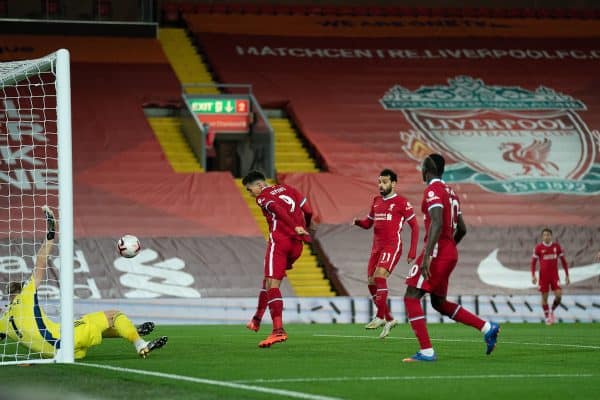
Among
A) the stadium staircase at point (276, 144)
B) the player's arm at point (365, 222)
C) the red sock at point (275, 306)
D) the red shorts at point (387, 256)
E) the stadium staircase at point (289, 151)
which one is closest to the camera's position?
the red sock at point (275, 306)

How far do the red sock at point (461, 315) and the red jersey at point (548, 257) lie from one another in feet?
38.7

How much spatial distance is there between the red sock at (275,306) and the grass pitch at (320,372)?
301 millimetres

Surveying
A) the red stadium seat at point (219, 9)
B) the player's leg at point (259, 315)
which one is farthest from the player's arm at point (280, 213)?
the red stadium seat at point (219, 9)

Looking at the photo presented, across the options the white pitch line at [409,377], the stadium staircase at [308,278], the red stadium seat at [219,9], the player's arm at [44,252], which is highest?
the red stadium seat at [219,9]

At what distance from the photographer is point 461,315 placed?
10.2m

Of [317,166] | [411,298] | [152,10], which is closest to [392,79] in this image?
[317,166]

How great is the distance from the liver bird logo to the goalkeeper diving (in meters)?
19.4

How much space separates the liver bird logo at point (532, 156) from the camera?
2855 cm

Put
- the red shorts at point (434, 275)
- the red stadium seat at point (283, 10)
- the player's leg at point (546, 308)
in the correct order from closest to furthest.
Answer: the red shorts at point (434, 275) < the player's leg at point (546, 308) < the red stadium seat at point (283, 10)

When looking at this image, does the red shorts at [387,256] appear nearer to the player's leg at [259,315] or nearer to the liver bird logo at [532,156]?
the player's leg at [259,315]

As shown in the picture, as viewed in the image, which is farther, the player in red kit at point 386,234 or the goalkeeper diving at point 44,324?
the player in red kit at point 386,234

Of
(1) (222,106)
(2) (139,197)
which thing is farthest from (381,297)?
(1) (222,106)

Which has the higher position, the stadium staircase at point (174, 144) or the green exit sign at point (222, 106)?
the green exit sign at point (222, 106)

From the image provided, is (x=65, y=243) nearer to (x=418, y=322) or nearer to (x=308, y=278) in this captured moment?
(x=418, y=322)
